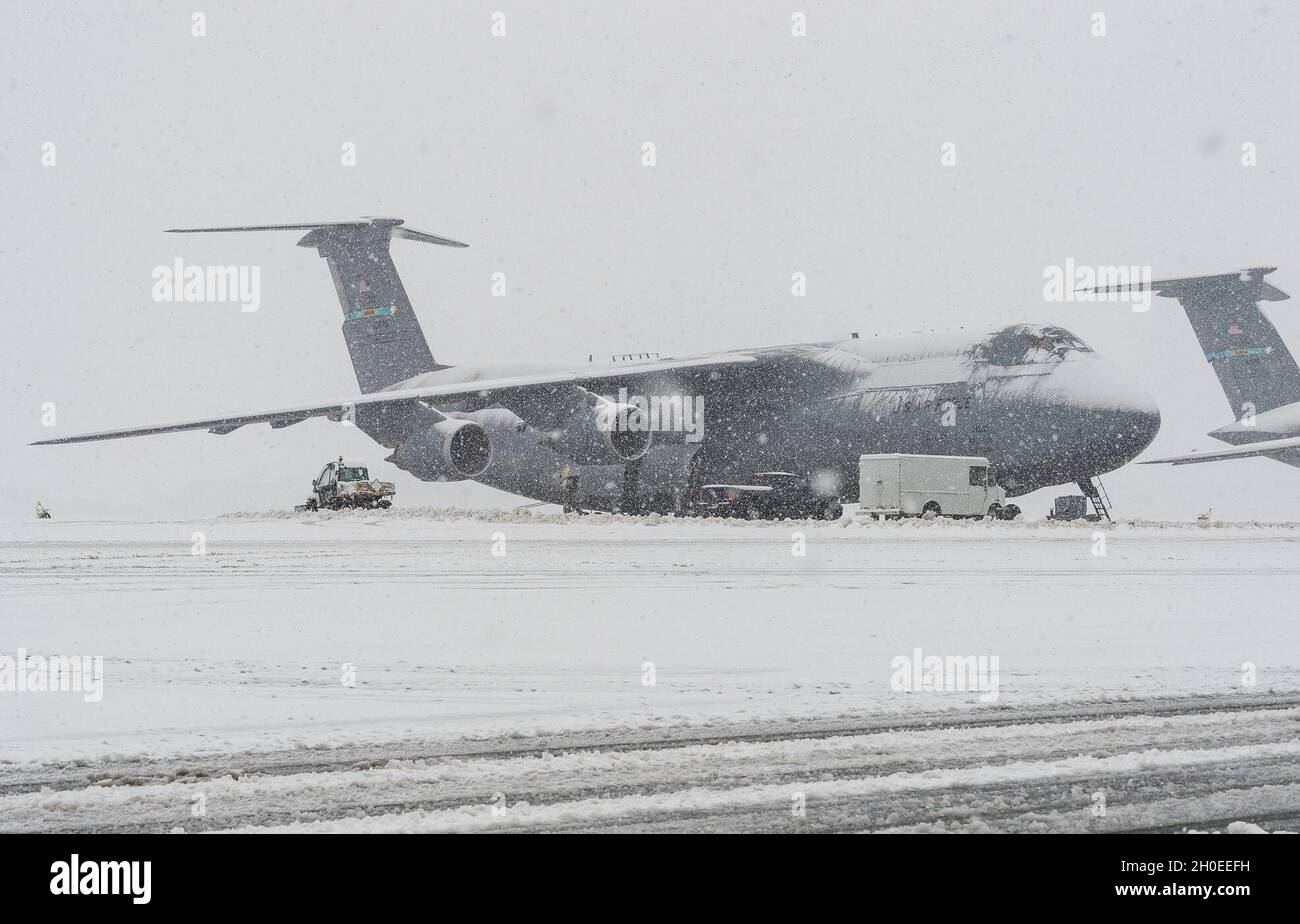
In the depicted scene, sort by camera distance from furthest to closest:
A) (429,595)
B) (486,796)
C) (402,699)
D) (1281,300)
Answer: (1281,300) → (429,595) → (402,699) → (486,796)

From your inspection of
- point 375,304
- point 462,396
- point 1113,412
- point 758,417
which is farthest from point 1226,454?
point 375,304

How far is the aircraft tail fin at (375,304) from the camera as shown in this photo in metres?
40.0

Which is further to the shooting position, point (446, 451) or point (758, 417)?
point (758, 417)

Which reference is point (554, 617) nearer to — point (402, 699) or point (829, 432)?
point (402, 699)

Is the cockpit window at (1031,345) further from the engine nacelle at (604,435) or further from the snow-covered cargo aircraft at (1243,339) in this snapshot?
the snow-covered cargo aircraft at (1243,339)

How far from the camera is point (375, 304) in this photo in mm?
40281

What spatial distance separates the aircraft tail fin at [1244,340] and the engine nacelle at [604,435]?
18.3 metres

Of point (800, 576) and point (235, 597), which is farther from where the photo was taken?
point (800, 576)

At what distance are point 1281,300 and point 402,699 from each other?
35804 mm

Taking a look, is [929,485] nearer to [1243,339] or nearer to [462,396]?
[462,396]

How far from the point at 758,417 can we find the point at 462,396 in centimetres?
761
